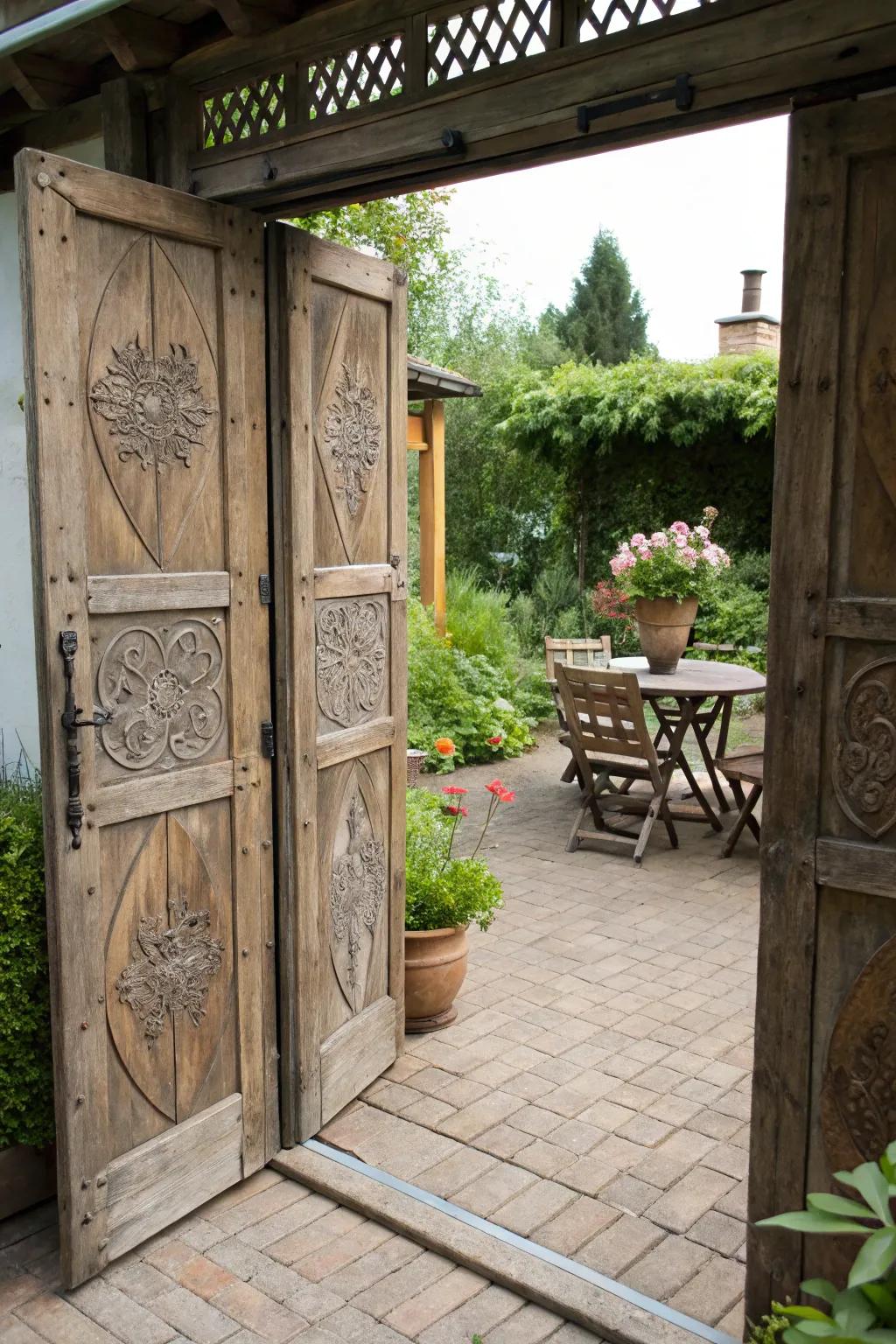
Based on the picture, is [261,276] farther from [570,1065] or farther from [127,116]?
[570,1065]

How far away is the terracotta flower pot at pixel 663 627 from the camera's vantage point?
7.07 metres

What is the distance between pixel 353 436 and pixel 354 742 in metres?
1.01

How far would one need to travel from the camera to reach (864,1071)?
2.33 metres

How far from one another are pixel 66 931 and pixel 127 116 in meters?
2.33

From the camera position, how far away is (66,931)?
9.23 ft

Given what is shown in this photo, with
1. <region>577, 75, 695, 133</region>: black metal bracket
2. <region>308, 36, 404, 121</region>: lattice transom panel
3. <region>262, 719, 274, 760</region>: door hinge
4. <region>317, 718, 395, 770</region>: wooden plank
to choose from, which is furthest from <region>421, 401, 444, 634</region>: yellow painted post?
<region>577, 75, 695, 133</region>: black metal bracket

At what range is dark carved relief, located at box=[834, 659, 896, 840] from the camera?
2.26 metres

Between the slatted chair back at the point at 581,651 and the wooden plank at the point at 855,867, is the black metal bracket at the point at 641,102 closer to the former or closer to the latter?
the wooden plank at the point at 855,867

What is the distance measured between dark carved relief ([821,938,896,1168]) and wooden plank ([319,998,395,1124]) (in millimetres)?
1763

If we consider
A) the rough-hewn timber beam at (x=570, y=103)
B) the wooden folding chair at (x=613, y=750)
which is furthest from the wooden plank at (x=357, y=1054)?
the wooden folding chair at (x=613, y=750)

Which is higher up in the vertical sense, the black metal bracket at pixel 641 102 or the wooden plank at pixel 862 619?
the black metal bracket at pixel 641 102

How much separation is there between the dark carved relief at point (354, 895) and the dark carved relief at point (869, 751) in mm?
1857

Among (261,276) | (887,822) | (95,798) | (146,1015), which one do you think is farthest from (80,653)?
(887,822)

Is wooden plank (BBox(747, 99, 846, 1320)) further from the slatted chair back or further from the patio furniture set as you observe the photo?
the slatted chair back
